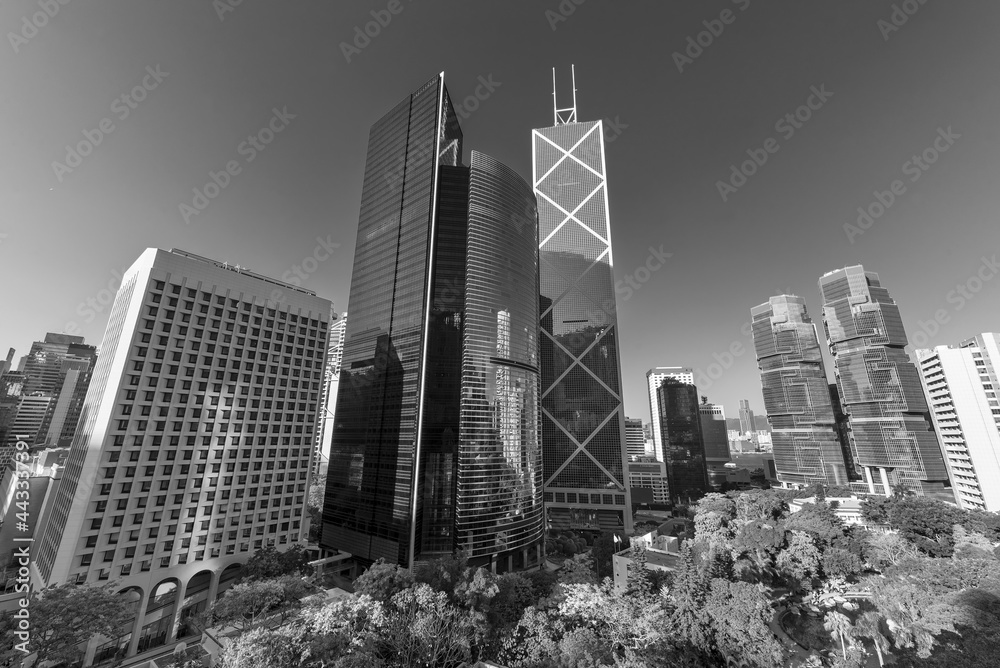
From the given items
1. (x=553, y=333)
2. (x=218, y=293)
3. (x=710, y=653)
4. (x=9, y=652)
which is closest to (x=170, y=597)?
(x=9, y=652)

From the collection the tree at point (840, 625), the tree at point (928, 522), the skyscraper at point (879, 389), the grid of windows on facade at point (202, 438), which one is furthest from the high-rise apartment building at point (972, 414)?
the grid of windows on facade at point (202, 438)

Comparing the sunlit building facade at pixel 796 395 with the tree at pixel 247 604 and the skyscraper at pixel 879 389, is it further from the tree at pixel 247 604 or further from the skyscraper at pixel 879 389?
the tree at pixel 247 604

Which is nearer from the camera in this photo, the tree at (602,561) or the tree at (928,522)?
the tree at (928,522)

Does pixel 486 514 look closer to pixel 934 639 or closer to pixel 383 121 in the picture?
pixel 934 639

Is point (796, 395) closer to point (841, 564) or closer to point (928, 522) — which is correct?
point (928, 522)

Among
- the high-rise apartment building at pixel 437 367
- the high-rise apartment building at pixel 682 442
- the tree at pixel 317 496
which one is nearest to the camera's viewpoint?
the high-rise apartment building at pixel 437 367

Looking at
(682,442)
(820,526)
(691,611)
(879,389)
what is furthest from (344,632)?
(682,442)
